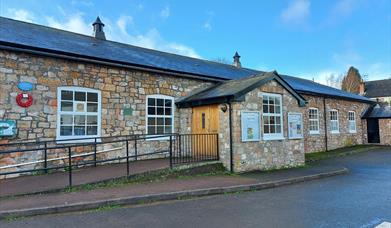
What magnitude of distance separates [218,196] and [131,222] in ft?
8.47

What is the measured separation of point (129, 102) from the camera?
35.0 ft

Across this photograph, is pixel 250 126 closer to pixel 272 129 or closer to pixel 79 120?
pixel 272 129

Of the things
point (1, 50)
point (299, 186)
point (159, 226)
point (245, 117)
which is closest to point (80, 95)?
point (1, 50)

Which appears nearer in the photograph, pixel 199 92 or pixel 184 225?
pixel 184 225

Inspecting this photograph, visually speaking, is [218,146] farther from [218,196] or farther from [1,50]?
[1,50]

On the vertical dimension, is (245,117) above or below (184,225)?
above

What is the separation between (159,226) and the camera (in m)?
4.64

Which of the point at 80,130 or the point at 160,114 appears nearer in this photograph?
the point at 80,130

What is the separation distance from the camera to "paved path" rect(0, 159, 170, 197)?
22.1 feet

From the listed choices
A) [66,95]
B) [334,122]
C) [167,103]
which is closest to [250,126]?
→ [167,103]

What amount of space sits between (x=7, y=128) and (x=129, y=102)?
156 inches

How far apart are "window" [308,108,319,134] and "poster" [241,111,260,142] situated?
27.9ft

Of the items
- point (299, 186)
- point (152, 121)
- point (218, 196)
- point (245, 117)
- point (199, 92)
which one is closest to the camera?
point (218, 196)

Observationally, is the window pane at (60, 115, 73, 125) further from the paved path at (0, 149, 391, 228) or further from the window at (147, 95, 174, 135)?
the paved path at (0, 149, 391, 228)
